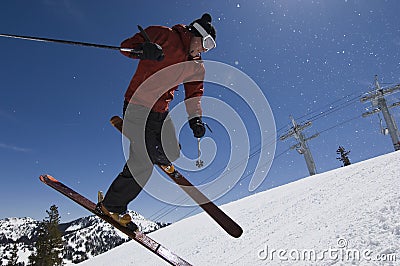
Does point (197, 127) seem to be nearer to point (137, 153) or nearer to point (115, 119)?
point (137, 153)

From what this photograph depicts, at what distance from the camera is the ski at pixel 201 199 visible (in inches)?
140

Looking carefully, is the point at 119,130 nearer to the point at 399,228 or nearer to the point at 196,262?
the point at 196,262

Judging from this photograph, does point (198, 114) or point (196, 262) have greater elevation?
point (198, 114)

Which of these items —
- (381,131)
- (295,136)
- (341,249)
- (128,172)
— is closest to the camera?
(341,249)

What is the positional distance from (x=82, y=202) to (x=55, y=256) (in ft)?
108

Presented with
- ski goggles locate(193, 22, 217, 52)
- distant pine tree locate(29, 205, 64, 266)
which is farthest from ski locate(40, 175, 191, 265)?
distant pine tree locate(29, 205, 64, 266)

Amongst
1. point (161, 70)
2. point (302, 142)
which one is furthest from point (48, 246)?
point (161, 70)

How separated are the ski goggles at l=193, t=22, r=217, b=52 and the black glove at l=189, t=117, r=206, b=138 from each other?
0.92 meters

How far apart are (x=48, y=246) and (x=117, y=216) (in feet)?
111

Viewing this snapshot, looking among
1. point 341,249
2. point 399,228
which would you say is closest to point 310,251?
point 341,249

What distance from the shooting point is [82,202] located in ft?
12.6

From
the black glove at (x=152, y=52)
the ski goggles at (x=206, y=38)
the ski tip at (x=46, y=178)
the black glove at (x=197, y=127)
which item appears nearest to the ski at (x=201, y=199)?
the black glove at (x=197, y=127)

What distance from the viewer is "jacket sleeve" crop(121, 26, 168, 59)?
3.10 meters

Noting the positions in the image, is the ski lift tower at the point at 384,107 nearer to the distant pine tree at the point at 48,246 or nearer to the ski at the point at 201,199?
the ski at the point at 201,199
